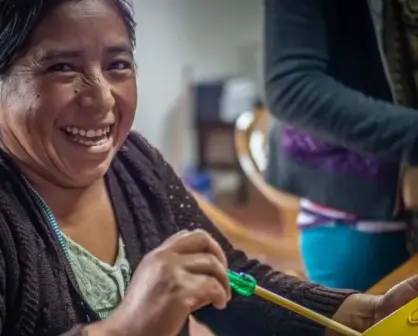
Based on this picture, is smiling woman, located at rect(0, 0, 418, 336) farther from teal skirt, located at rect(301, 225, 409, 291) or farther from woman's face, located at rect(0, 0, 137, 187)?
teal skirt, located at rect(301, 225, 409, 291)

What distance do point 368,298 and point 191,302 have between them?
187 millimetres

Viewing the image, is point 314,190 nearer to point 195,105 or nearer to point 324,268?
point 324,268

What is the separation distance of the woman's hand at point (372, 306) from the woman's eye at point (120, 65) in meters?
0.24

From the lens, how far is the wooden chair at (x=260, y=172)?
1.15 metres

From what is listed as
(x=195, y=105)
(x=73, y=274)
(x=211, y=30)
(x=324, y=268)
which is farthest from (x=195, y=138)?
(x=73, y=274)

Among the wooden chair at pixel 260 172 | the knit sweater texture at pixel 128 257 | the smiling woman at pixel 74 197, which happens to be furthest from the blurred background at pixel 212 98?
the smiling woman at pixel 74 197

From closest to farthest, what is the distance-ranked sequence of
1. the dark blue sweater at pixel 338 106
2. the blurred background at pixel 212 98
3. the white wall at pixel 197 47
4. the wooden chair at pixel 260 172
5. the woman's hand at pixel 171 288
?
1. the woman's hand at pixel 171 288
2. the dark blue sweater at pixel 338 106
3. the wooden chair at pixel 260 172
4. the white wall at pixel 197 47
5. the blurred background at pixel 212 98

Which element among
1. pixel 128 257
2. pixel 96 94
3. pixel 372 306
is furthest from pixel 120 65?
pixel 372 306

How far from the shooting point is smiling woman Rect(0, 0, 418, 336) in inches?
19.5

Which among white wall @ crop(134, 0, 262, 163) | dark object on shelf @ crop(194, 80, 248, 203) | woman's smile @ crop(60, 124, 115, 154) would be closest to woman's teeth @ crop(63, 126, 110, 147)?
woman's smile @ crop(60, 124, 115, 154)

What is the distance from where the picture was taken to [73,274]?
559 millimetres

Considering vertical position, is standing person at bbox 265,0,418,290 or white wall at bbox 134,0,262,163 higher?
standing person at bbox 265,0,418,290

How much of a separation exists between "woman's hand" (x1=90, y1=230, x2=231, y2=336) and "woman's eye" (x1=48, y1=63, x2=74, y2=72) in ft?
0.41

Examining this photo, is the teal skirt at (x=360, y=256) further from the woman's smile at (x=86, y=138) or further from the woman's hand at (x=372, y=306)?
the woman's smile at (x=86, y=138)
